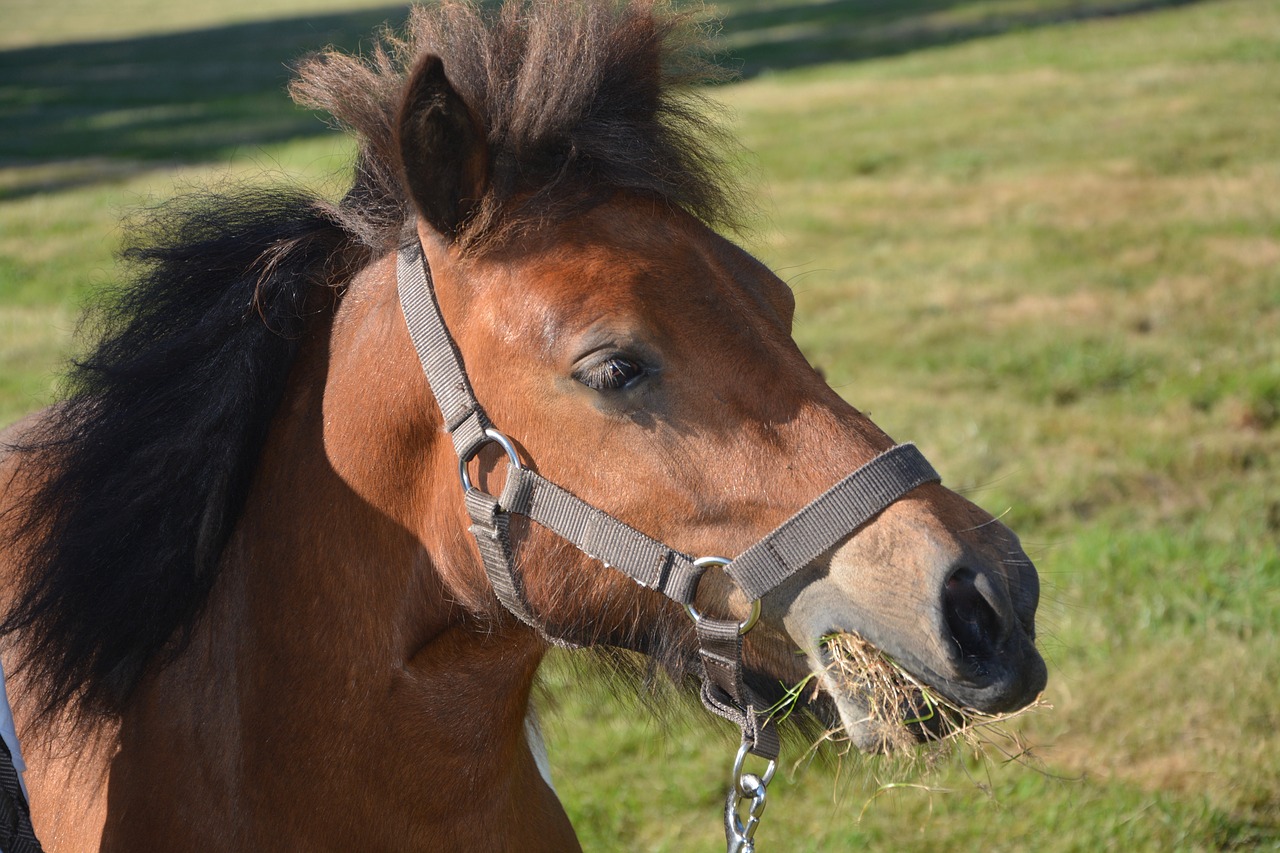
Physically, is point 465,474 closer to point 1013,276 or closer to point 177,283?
point 177,283

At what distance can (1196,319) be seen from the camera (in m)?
6.58

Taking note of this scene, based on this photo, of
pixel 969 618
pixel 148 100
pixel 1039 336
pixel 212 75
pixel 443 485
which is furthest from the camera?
pixel 212 75

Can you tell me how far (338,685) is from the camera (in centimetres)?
188

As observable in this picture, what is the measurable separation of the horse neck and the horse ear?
0.23 meters

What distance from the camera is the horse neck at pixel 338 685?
1.88 metres

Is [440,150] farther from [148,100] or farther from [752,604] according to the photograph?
[148,100]

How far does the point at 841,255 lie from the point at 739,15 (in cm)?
1906

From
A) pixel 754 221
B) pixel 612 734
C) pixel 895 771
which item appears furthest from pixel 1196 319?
pixel 895 771

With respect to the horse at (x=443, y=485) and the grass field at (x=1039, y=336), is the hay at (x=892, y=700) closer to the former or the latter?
the horse at (x=443, y=485)

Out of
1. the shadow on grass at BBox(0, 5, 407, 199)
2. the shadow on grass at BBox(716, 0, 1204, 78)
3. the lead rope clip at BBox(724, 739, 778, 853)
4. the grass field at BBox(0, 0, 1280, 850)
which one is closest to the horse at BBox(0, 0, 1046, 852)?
the lead rope clip at BBox(724, 739, 778, 853)

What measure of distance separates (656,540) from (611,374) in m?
0.25

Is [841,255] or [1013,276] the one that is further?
[841,255]

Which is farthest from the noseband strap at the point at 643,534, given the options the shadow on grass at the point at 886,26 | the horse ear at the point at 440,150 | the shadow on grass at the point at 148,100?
the shadow on grass at the point at 886,26

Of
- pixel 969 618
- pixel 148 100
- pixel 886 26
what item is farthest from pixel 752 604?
pixel 886 26
